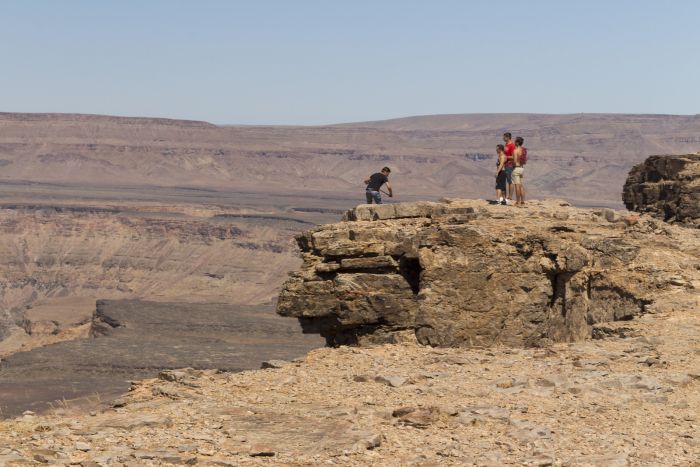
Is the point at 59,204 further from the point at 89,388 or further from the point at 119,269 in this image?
the point at 89,388

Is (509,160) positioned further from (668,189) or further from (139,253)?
(139,253)

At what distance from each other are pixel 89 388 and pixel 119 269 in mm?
110118

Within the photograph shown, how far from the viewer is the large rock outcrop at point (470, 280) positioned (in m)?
16.0

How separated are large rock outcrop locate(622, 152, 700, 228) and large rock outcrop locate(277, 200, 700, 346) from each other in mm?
6917

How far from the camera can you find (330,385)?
12938mm

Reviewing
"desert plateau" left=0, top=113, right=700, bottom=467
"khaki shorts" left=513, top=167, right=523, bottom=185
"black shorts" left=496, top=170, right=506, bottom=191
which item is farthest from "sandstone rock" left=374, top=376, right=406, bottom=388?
"khaki shorts" left=513, top=167, right=523, bottom=185

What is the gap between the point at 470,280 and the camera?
16.1 m

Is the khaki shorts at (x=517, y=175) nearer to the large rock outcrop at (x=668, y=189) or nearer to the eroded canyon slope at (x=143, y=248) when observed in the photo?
the large rock outcrop at (x=668, y=189)

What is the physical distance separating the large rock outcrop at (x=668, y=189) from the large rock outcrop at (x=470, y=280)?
692cm

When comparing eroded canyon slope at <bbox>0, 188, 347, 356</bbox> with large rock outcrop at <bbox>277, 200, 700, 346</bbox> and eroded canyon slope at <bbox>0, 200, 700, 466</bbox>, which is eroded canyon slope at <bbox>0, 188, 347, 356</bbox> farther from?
eroded canyon slope at <bbox>0, 200, 700, 466</bbox>

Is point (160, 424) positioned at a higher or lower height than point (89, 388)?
higher

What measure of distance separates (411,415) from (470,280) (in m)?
5.29

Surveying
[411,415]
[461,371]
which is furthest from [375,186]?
[411,415]

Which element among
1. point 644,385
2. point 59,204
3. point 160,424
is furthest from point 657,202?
point 59,204
